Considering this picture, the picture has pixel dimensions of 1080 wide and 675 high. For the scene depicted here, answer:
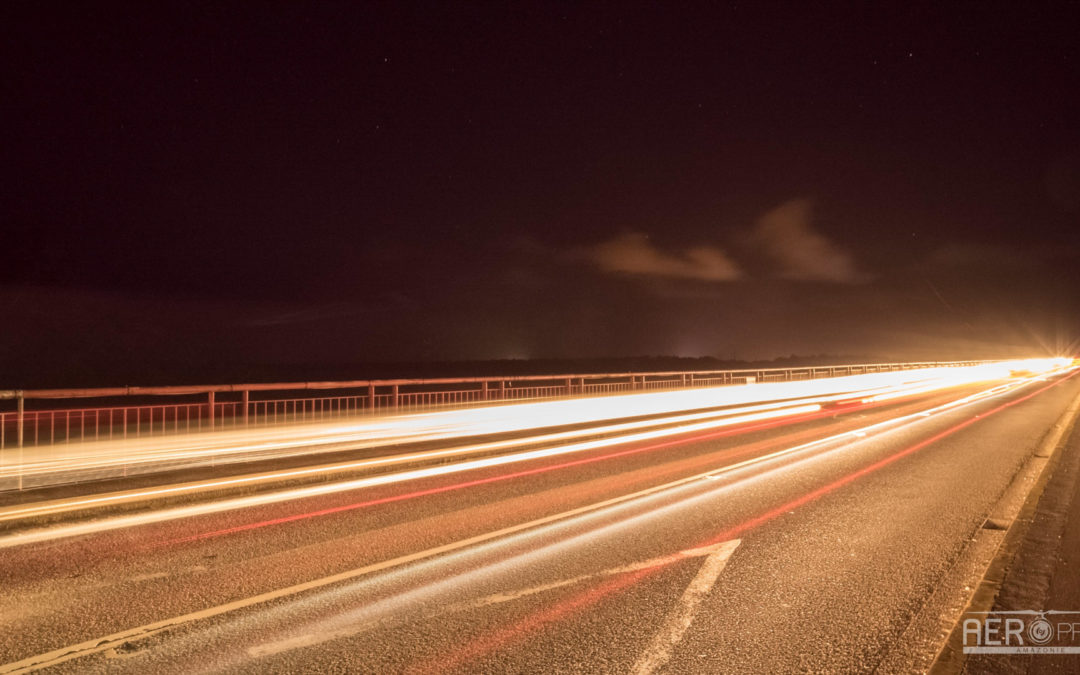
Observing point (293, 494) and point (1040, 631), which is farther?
point (293, 494)

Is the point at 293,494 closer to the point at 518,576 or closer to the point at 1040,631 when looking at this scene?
the point at 518,576

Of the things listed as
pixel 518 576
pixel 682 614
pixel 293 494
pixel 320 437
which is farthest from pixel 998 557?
pixel 320 437

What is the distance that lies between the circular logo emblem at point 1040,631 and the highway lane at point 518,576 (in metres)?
0.67

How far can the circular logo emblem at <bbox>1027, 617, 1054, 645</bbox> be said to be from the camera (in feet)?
13.2

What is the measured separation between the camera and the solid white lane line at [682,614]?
3.68m

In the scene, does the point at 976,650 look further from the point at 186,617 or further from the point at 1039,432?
the point at 1039,432

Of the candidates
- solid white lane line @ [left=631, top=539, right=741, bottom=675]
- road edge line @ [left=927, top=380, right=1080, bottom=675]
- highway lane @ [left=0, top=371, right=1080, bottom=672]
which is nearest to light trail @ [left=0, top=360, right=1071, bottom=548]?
highway lane @ [left=0, top=371, right=1080, bottom=672]

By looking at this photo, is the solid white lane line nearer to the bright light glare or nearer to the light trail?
the light trail

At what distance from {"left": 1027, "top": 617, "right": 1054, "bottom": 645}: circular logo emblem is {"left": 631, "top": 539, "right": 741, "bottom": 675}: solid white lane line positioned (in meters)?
2.02

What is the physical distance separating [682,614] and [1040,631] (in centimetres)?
229

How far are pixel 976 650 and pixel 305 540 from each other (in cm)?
573

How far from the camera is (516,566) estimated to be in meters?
5.55

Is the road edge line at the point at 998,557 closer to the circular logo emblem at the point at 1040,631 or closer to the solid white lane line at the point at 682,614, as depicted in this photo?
the circular logo emblem at the point at 1040,631

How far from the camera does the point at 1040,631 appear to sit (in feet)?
13.6
